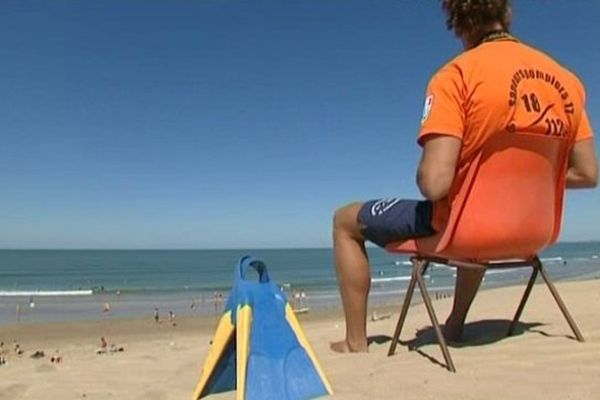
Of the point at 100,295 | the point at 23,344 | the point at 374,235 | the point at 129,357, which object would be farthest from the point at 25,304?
the point at 374,235

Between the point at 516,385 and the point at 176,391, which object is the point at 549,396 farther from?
the point at 176,391

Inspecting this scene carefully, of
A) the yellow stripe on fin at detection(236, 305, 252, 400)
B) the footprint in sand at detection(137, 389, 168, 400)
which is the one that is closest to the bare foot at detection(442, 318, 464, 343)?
the yellow stripe on fin at detection(236, 305, 252, 400)

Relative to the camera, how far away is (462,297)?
3689mm

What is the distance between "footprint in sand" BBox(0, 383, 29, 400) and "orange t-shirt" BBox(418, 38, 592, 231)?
2.60 metres

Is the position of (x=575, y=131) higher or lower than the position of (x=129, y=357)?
higher

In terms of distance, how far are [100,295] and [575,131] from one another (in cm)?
3558

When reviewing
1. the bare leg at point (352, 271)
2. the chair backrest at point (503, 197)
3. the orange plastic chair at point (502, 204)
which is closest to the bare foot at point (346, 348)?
the bare leg at point (352, 271)

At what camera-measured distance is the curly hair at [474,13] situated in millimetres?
3010

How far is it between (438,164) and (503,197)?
0.40 meters

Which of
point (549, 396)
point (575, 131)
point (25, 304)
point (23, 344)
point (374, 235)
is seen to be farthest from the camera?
point (25, 304)

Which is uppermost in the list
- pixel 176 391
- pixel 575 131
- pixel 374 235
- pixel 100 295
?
pixel 575 131

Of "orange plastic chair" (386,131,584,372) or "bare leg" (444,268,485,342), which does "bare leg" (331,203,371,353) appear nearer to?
"orange plastic chair" (386,131,584,372)

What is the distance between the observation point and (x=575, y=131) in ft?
9.93

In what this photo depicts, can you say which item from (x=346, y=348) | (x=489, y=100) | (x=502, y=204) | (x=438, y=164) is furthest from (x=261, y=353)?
(x=489, y=100)
